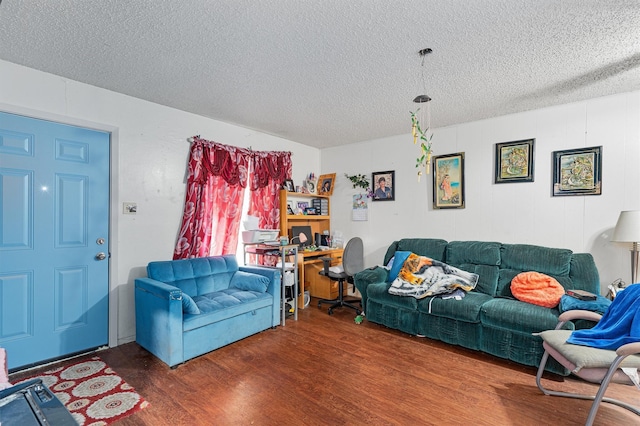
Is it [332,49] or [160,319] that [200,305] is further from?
[332,49]

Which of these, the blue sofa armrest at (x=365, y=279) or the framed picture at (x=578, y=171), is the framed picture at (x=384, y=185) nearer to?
the blue sofa armrest at (x=365, y=279)

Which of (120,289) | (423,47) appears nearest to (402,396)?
(423,47)

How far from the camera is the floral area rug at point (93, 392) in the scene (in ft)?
6.35

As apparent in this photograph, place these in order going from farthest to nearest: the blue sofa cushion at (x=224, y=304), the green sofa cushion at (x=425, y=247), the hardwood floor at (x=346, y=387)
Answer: the green sofa cushion at (x=425, y=247) → the blue sofa cushion at (x=224, y=304) → the hardwood floor at (x=346, y=387)

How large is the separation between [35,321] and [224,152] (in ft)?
8.10

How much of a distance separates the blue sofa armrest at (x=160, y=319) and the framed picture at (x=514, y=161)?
3.84m

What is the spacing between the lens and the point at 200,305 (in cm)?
286

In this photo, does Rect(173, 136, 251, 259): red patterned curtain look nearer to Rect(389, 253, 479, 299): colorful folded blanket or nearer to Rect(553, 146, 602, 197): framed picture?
Rect(389, 253, 479, 299): colorful folded blanket

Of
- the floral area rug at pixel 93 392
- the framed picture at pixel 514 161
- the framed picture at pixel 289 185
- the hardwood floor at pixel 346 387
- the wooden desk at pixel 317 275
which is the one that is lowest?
the hardwood floor at pixel 346 387

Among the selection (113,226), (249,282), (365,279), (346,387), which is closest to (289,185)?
(249,282)

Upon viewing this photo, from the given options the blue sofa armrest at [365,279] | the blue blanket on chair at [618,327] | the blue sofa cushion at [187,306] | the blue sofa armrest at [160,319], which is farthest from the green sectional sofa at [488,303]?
the blue sofa armrest at [160,319]

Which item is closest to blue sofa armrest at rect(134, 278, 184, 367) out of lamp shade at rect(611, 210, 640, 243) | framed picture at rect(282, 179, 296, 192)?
framed picture at rect(282, 179, 296, 192)

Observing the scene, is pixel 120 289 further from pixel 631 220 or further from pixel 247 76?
pixel 631 220

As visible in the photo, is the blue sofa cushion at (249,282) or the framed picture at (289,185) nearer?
the blue sofa cushion at (249,282)
